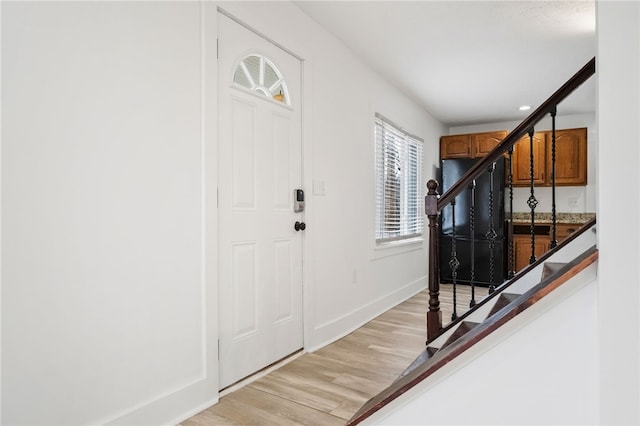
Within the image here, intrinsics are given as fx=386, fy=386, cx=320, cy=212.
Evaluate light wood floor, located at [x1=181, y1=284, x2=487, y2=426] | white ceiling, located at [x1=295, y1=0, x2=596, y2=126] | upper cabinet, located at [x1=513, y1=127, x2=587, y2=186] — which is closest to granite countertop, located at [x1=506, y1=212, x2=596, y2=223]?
upper cabinet, located at [x1=513, y1=127, x2=587, y2=186]

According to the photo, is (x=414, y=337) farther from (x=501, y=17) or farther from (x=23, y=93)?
(x=23, y=93)

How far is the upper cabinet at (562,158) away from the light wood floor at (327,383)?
11.6 feet

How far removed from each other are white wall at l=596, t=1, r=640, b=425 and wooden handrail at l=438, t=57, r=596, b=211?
1.75 metres

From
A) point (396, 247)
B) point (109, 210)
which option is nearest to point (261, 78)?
point (109, 210)

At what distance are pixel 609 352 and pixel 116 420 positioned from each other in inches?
72.7

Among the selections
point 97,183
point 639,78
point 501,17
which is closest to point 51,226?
point 97,183

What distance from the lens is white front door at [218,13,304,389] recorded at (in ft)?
7.54

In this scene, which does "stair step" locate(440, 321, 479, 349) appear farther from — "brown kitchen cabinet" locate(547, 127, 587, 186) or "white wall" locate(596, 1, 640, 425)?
"brown kitchen cabinet" locate(547, 127, 587, 186)

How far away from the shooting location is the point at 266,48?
2619mm

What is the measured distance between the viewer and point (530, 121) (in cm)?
239

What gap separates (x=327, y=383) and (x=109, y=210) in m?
1.60

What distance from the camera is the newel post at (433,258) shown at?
2.64 m

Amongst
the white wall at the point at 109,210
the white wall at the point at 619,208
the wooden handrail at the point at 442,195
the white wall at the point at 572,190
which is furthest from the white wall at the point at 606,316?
the white wall at the point at 572,190

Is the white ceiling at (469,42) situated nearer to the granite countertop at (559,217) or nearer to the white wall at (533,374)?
the granite countertop at (559,217)
